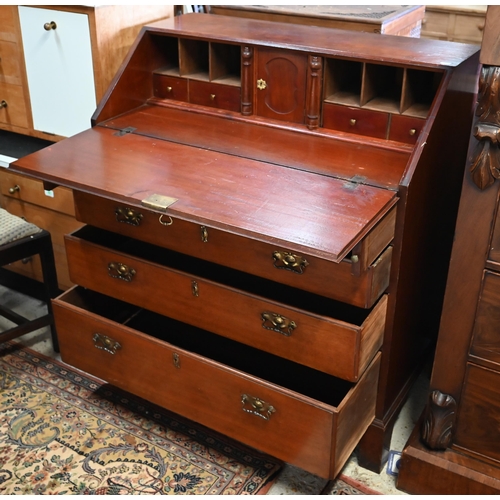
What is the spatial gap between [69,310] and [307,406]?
71 centimetres

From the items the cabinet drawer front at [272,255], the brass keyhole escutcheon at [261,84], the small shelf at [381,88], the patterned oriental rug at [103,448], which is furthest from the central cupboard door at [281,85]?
the patterned oriental rug at [103,448]

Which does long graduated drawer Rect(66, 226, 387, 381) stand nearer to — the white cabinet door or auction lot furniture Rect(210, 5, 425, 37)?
the white cabinet door

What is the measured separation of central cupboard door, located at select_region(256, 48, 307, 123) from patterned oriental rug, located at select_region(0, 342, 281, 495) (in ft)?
3.09

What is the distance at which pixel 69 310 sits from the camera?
1826mm

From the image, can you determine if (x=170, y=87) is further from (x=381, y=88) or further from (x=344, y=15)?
(x=344, y=15)

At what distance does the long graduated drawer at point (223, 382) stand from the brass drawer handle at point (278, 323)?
0.12m

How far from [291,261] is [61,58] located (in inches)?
46.3

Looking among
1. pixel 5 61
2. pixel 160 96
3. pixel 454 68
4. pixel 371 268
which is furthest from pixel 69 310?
pixel 454 68

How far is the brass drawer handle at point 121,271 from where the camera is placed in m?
1.74

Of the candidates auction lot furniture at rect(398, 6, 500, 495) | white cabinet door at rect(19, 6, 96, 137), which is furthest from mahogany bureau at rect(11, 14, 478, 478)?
white cabinet door at rect(19, 6, 96, 137)

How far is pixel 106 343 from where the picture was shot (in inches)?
70.9

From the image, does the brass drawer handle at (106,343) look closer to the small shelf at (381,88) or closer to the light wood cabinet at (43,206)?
the light wood cabinet at (43,206)

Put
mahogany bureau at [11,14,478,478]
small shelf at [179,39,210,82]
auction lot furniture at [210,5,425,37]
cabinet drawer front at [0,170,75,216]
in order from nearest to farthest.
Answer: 1. mahogany bureau at [11,14,478,478]
2. small shelf at [179,39,210,82]
3. cabinet drawer front at [0,170,75,216]
4. auction lot furniture at [210,5,425,37]

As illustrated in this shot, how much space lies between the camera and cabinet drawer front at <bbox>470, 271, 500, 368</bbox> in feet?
4.99
